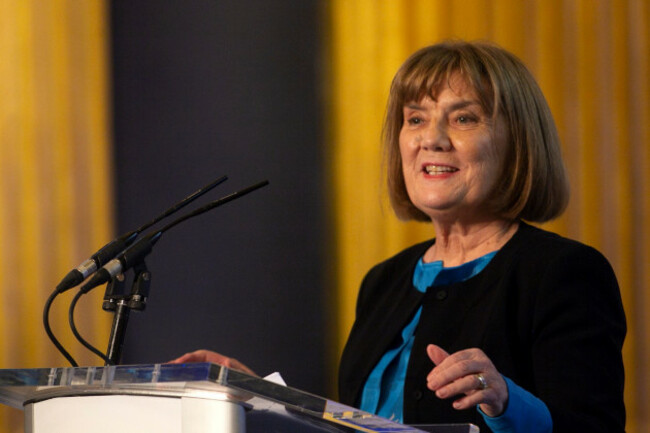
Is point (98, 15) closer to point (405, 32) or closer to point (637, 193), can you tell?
point (405, 32)

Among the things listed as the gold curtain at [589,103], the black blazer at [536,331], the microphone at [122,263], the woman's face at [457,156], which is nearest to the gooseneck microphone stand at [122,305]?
the microphone at [122,263]

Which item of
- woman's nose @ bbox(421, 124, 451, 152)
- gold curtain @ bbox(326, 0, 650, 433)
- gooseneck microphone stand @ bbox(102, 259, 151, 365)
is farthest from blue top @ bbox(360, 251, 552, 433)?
gold curtain @ bbox(326, 0, 650, 433)

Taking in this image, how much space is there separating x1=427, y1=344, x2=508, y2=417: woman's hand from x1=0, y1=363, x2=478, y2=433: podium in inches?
4.4

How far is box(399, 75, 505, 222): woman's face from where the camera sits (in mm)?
1765

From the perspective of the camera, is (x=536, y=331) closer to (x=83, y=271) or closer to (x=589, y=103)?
(x=83, y=271)

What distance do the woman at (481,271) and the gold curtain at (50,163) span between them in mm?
1483

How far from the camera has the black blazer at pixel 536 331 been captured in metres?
1.41

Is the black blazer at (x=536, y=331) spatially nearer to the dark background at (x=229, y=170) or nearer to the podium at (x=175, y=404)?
the podium at (x=175, y=404)

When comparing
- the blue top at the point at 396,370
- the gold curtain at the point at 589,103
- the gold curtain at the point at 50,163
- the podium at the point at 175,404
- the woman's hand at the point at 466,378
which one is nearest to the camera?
the podium at the point at 175,404

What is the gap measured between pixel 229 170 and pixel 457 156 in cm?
157

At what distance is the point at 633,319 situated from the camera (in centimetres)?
279

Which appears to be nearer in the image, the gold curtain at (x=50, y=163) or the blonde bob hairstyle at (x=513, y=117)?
the blonde bob hairstyle at (x=513, y=117)

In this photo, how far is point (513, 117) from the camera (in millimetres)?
1758

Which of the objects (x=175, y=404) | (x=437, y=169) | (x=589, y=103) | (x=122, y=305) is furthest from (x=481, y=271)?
(x=589, y=103)
